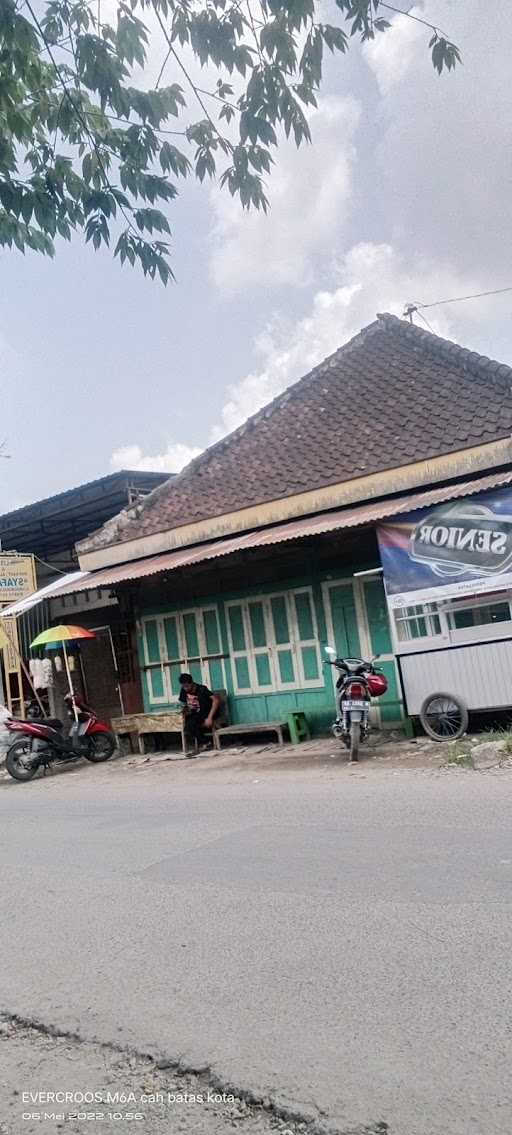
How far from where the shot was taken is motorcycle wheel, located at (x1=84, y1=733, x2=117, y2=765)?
14.2 m

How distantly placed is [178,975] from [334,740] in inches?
328

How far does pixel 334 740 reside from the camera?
40.0 ft

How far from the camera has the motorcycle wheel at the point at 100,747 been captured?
1418 centimetres

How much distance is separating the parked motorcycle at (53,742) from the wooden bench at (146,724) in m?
0.32

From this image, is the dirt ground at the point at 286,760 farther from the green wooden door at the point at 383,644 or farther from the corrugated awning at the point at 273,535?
the corrugated awning at the point at 273,535

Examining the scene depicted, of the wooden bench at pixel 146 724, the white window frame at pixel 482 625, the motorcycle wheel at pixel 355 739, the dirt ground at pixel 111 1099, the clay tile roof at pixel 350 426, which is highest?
the clay tile roof at pixel 350 426

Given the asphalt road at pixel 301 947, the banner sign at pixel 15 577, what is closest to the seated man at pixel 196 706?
the asphalt road at pixel 301 947

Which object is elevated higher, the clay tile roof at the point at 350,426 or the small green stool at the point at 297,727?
the clay tile roof at the point at 350,426

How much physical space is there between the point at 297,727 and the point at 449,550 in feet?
13.0

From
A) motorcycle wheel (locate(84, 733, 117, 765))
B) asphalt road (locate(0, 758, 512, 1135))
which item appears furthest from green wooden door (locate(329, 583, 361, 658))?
asphalt road (locate(0, 758, 512, 1135))

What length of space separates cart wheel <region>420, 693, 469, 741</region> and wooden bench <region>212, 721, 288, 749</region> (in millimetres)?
2755

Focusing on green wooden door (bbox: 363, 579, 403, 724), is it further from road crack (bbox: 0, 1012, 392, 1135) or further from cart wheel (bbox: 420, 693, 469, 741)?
road crack (bbox: 0, 1012, 392, 1135)

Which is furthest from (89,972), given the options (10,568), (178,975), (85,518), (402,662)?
(85,518)

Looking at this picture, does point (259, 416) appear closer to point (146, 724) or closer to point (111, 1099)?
point (146, 724)
